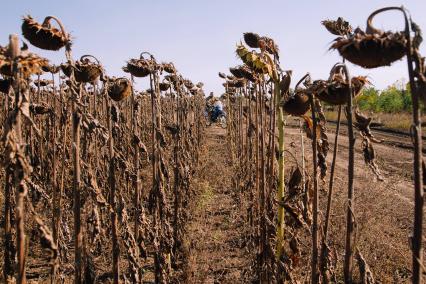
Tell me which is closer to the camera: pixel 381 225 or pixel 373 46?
pixel 373 46

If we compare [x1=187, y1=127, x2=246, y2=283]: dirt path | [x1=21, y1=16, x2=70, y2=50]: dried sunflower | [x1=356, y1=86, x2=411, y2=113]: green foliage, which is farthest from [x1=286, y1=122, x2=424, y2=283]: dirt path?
[x1=356, y1=86, x2=411, y2=113]: green foliage

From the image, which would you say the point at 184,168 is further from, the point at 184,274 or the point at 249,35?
the point at 249,35

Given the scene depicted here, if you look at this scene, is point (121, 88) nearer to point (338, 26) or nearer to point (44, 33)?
point (44, 33)

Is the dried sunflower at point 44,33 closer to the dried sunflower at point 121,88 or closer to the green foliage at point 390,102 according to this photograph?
the dried sunflower at point 121,88

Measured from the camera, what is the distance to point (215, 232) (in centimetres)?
627

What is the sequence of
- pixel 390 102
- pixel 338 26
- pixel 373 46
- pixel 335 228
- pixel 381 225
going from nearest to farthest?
pixel 373 46 → pixel 338 26 → pixel 335 228 → pixel 381 225 → pixel 390 102

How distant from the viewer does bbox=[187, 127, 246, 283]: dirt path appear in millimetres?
4770

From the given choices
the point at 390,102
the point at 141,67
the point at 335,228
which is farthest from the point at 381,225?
the point at 390,102

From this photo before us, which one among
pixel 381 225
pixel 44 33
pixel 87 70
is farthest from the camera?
pixel 381 225

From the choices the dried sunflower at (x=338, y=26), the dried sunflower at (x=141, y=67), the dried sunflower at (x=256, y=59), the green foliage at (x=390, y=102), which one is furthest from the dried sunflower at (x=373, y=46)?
the green foliage at (x=390, y=102)

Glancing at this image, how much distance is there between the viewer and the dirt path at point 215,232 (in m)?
4.77

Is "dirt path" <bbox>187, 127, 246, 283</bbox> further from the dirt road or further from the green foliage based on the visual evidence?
the green foliage

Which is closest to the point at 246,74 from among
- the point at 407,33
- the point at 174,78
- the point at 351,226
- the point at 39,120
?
the point at 174,78

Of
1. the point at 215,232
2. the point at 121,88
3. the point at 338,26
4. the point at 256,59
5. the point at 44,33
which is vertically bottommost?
the point at 215,232
